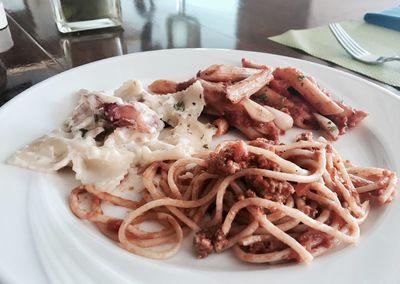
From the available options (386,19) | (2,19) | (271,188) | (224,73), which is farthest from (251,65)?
(2,19)

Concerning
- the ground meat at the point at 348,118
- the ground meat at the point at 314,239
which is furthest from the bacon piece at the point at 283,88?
the ground meat at the point at 314,239

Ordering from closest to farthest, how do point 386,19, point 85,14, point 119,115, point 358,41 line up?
1. point 119,115
2. point 85,14
3. point 358,41
4. point 386,19

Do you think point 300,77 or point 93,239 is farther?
point 300,77

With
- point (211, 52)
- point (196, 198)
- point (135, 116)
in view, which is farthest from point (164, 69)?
point (196, 198)

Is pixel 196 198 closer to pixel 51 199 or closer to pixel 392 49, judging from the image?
pixel 51 199

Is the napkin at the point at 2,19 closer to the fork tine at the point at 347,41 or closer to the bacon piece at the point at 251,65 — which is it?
the bacon piece at the point at 251,65

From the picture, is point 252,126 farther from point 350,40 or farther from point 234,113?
point 350,40

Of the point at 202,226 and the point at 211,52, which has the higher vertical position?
the point at 211,52
